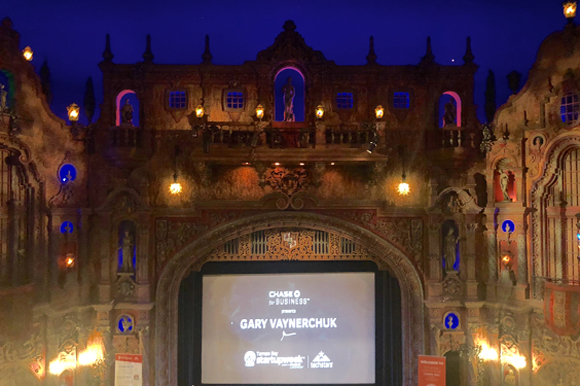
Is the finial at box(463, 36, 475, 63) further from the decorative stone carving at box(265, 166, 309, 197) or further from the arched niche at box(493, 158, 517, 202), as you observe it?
the decorative stone carving at box(265, 166, 309, 197)

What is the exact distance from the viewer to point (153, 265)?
10.2 m

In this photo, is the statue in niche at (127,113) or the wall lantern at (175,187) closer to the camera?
the wall lantern at (175,187)

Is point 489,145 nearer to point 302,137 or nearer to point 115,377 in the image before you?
point 302,137

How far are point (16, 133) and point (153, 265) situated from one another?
14.3ft

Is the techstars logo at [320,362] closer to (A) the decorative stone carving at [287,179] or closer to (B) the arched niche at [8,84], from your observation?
(A) the decorative stone carving at [287,179]

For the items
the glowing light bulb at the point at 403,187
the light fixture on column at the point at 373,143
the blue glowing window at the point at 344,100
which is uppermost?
the blue glowing window at the point at 344,100

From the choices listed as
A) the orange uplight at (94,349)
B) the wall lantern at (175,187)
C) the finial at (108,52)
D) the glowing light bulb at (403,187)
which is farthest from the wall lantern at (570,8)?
the orange uplight at (94,349)

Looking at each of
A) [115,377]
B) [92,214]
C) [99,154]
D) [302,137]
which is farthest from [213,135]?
[115,377]

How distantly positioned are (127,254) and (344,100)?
6915mm

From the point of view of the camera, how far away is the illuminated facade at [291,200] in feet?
31.4

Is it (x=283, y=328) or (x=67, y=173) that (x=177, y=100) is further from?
(x=283, y=328)

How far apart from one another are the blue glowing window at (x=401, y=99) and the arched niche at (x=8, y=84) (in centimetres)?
924

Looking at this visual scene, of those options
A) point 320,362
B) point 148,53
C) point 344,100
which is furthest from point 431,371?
point 148,53

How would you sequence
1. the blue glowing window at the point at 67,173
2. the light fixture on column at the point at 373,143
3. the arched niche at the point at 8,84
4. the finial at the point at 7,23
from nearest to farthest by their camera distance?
the finial at the point at 7,23
the arched niche at the point at 8,84
the light fixture on column at the point at 373,143
the blue glowing window at the point at 67,173
